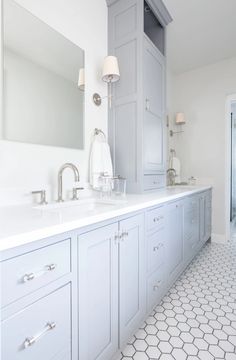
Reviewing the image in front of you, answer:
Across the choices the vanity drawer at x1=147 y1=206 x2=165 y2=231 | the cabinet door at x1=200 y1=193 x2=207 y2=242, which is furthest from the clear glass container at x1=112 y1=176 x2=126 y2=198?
the cabinet door at x1=200 y1=193 x2=207 y2=242

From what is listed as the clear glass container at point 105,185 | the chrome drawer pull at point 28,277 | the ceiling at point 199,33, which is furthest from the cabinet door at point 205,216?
the chrome drawer pull at point 28,277

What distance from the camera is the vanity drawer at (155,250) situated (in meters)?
1.45

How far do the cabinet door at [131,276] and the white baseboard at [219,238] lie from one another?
7.12 feet

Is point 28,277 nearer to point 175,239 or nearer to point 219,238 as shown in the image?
point 175,239

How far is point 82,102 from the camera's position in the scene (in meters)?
1.68

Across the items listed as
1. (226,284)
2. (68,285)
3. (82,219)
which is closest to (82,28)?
(82,219)

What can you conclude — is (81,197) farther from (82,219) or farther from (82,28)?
(82,28)

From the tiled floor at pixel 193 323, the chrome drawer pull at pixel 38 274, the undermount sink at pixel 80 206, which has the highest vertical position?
the undermount sink at pixel 80 206

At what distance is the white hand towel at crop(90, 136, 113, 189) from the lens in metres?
1.70

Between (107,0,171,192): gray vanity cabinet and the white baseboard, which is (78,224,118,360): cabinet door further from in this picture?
the white baseboard

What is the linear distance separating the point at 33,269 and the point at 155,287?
108 cm

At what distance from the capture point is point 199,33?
2486 mm

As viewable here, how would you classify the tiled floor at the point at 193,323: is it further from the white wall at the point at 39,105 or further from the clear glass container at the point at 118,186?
the white wall at the point at 39,105

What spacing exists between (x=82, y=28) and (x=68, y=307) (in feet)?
6.16
